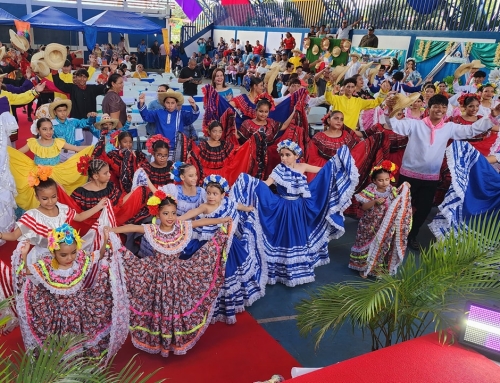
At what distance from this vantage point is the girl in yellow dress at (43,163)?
4605mm

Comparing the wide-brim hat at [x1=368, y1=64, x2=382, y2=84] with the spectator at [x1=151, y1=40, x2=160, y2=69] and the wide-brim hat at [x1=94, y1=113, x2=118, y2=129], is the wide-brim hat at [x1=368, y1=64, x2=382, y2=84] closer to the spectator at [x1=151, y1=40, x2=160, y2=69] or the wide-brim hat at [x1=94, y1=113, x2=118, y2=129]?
the wide-brim hat at [x1=94, y1=113, x2=118, y2=129]

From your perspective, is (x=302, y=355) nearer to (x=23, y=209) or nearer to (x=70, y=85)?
(x=23, y=209)

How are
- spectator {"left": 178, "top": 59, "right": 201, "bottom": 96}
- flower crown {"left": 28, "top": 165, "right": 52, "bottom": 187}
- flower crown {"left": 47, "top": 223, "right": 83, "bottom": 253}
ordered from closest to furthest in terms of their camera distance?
flower crown {"left": 47, "top": 223, "right": 83, "bottom": 253}
flower crown {"left": 28, "top": 165, "right": 52, "bottom": 187}
spectator {"left": 178, "top": 59, "right": 201, "bottom": 96}

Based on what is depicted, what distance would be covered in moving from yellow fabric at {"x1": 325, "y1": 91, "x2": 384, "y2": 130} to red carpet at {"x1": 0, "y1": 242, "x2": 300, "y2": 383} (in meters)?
3.93

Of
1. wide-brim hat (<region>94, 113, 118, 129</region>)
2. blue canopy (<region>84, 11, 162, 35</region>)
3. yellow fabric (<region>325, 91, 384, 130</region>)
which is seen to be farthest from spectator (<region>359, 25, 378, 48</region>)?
wide-brim hat (<region>94, 113, 118, 129</region>)

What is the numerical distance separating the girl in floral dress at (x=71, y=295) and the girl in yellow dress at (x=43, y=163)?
6.48 ft

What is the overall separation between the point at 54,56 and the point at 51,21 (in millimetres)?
9687

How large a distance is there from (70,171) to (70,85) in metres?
2.55

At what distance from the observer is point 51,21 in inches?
597

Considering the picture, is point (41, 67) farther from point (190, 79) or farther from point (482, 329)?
point (482, 329)

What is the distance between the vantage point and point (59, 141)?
4969 millimetres

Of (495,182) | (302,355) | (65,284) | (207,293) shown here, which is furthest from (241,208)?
(495,182)

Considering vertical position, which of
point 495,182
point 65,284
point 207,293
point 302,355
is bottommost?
point 302,355

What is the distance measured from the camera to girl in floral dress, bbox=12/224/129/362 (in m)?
2.77
